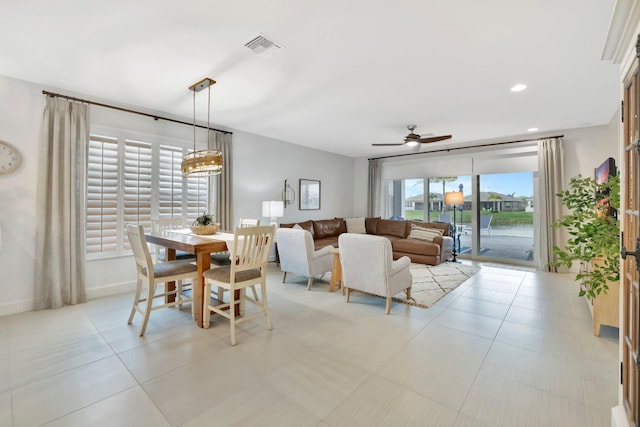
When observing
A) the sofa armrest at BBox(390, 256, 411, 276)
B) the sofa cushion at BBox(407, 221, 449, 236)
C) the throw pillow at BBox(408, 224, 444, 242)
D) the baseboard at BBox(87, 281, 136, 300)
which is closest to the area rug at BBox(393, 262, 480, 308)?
the sofa armrest at BBox(390, 256, 411, 276)

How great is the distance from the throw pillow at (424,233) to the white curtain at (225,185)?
4001 millimetres

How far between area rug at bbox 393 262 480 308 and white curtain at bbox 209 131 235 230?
3.07 meters

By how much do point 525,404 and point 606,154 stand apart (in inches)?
216

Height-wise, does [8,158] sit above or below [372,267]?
above

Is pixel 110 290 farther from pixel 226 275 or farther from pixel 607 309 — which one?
pixel 607 309

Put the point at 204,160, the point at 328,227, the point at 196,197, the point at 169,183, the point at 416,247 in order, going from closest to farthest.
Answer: the point at 204,160 → the point at 169,183 → the point at 196,197 → the point at 416,247 → the point at 328,227

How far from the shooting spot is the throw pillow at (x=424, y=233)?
20.4 feet

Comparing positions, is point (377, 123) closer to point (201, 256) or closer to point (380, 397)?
point (201, 256)

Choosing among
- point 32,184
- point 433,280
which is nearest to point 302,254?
point 433,280

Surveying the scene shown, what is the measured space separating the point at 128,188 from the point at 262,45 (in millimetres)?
2913

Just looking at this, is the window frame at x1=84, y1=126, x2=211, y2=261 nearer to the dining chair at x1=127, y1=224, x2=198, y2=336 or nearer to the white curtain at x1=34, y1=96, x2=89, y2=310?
the white curtain at x1=34, y1=96, x2=89, y2=310

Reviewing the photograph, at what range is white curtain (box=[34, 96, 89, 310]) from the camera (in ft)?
11.0

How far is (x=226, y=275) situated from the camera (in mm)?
2809

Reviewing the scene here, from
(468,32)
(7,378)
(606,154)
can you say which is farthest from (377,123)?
(7,378)
